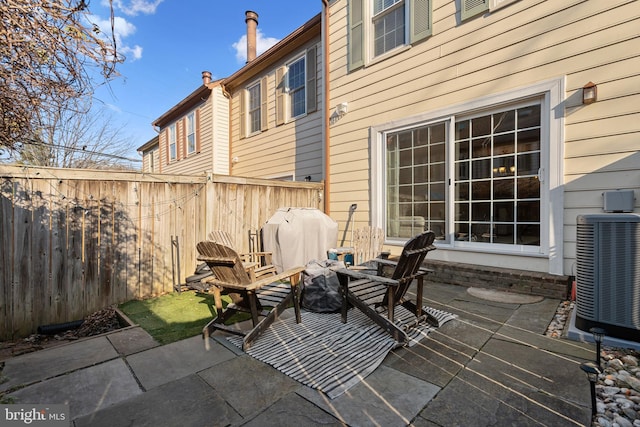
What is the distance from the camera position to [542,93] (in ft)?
12.2

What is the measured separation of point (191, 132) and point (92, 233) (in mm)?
8361

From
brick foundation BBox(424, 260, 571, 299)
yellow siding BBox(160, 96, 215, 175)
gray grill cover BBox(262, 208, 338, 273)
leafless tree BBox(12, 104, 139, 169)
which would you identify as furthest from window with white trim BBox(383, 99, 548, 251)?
leafless tree BBox(12, 104, 139, 169)

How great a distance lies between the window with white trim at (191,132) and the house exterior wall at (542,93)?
7478mm

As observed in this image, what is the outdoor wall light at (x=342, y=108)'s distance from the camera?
19.7 ft

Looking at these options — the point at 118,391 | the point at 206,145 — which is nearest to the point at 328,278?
the point at 118,391

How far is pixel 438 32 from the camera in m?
4.65

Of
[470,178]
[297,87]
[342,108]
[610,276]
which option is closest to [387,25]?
[342,108]

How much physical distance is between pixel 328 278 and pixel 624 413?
7.93ft

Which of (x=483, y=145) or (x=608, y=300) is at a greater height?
(x=483, y=145)

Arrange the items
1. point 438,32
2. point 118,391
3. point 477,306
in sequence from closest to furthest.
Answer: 1. point 118,391
2. point 477,306
3. point 438,32

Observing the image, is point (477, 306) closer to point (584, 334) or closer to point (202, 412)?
point (584, 334)

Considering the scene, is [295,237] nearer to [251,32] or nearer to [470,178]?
[470,178]

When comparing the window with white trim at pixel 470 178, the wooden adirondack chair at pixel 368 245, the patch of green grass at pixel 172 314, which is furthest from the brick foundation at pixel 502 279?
the patch of green grass at pixel 172 314

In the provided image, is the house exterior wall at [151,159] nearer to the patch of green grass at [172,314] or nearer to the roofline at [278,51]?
the roofline at [278,51]
